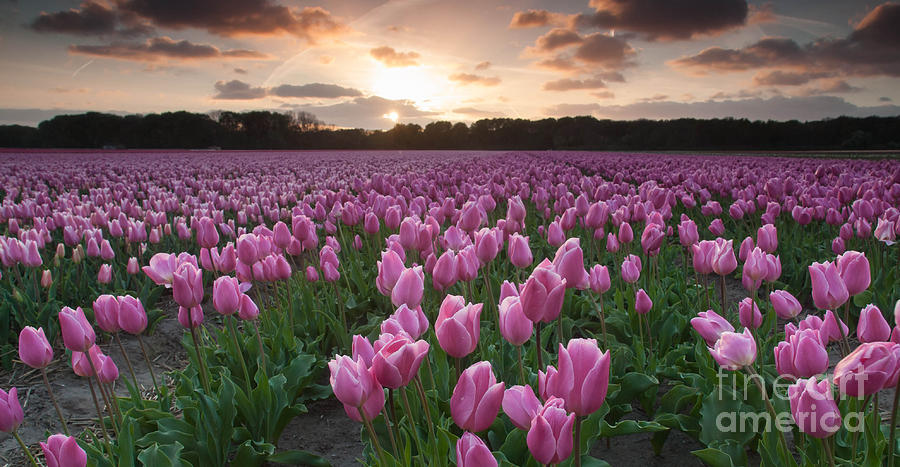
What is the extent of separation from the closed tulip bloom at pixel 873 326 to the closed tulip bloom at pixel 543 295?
0.90 m

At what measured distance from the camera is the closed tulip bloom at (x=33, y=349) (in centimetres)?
188

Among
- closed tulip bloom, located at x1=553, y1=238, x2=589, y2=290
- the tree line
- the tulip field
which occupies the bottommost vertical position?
the tulip field

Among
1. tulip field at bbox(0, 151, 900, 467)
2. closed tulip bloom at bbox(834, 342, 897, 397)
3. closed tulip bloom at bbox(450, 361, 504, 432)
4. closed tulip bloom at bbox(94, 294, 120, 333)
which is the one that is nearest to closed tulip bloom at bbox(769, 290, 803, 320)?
tulip field at bbox(0, 151, 900, 467)

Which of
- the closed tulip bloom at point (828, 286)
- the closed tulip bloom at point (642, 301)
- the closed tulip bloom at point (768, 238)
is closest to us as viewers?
the closed tulip bloom at point (828, 286)

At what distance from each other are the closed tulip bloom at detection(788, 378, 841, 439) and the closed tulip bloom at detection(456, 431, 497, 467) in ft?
2.54

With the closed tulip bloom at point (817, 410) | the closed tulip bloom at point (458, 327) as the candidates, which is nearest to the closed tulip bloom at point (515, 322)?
the closed tulip bloom at point (458, 327)

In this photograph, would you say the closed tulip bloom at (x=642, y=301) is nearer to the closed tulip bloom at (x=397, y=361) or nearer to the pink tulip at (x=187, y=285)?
the closed tulip bloom at (x=397, y=361)

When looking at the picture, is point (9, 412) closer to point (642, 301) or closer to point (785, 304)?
point (642, 301)

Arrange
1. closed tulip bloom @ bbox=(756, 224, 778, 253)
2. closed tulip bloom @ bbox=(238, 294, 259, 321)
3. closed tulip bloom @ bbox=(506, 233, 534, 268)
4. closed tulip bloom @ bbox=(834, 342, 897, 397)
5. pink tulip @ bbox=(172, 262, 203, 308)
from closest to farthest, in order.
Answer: closed tulip bloom @ bbox=(834, 342, 897, 397) < pink tulip @ bbox=(172, 262, 203, 308) < closed tulip bloom @ bbox=(506, 233, 534, 268) < closed tulip bloom @ bbox=(238, 294, 259, 321) < closed tulip bloom @ bbox=(756, 224, 778, 253)

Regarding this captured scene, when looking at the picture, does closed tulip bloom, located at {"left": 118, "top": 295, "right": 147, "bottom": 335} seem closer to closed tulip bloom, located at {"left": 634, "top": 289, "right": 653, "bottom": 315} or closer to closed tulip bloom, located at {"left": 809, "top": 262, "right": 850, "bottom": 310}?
closed tulip bloom, located at {"left": 634, "top": 289, "right": 653, "bottom": 315}

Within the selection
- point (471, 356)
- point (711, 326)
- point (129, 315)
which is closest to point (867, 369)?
point (711, 326)

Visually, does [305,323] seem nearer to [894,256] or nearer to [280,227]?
[280,227]

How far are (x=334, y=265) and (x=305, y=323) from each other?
Result: 50 centimetres

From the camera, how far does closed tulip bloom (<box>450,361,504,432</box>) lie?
47.3 inches
